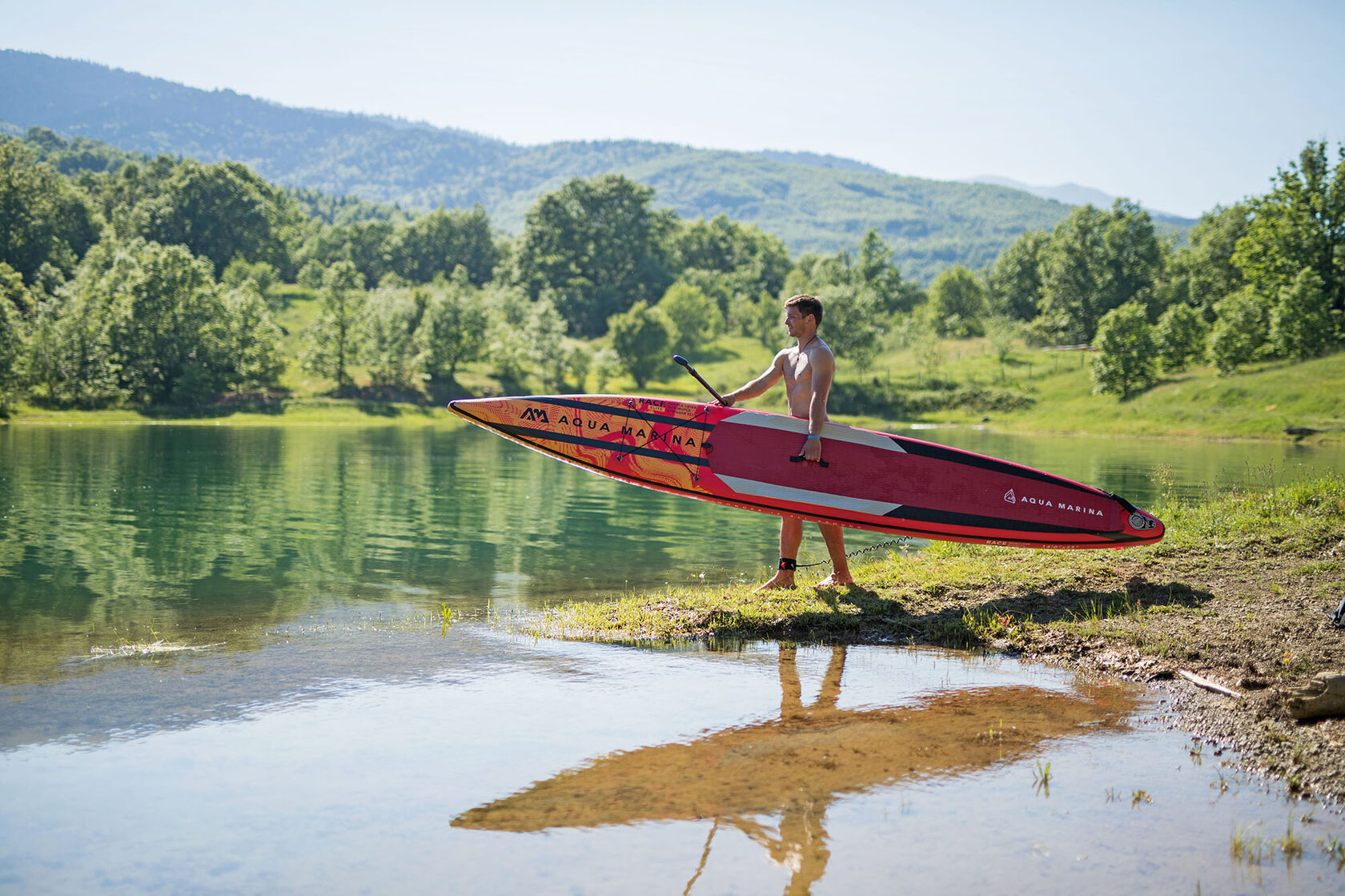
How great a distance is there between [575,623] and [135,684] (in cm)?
427

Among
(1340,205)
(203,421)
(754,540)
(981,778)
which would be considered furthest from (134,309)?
(1340,205)

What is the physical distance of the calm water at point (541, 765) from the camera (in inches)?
198

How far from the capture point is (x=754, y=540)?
19453 mm

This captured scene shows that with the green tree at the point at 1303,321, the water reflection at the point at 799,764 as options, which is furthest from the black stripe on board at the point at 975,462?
the green tree at the point at 1303,321

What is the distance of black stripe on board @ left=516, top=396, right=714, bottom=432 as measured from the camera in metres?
11.8

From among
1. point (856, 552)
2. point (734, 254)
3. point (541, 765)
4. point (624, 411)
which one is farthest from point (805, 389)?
point (734, 254)

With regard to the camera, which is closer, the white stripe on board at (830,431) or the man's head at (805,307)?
the man's head at (805,307)

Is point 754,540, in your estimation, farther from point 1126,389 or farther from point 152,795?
point 1126,389

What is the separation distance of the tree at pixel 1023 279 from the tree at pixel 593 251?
1837 inches

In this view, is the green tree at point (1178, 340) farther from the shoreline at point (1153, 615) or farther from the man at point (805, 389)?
the man at point (805, 389)

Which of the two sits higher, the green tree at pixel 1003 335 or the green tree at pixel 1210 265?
the green tree at pixel 1210 265

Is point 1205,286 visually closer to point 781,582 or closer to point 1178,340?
point 1178,340

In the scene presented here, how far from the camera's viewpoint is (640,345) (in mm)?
98688

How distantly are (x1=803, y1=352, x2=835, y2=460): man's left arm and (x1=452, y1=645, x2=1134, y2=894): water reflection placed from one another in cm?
321
